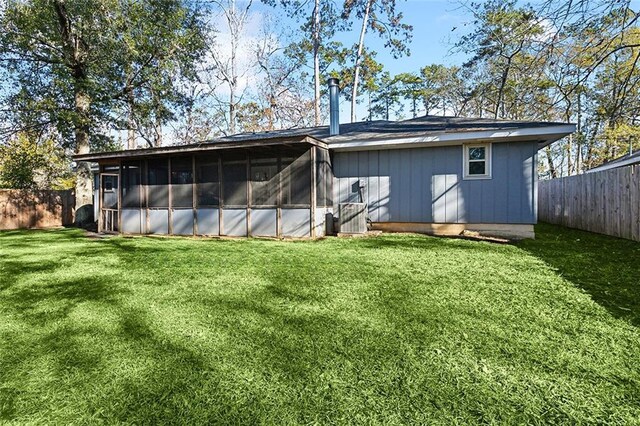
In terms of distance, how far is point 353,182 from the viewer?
8.34 m

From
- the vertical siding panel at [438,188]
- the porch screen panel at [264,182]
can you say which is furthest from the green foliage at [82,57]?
the vertical siding panel at [438,188]

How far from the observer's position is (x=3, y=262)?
507 centimetres

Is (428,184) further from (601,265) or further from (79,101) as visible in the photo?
(79,101)

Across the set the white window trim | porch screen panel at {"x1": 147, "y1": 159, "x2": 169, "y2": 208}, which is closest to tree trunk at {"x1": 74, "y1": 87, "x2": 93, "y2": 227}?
porch screen panel at {"x1": 147, "y1": 159, "x2": 169, "y2": 208}

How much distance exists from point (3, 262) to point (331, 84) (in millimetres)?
8383

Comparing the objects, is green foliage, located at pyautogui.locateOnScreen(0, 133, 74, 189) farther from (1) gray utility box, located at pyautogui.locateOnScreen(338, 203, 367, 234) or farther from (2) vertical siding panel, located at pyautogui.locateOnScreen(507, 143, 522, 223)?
(2) vertical siding panel, located at pyautogui.locateOnScreen(507, 143, 522, 223)

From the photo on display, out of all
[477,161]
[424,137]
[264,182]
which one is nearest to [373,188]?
[424,137]

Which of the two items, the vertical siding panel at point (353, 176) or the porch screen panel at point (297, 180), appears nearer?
the porch screen panel at point (297, 180)

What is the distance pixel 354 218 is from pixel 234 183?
3.16m

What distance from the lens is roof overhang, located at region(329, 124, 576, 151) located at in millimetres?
6535

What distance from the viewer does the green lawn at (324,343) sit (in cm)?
170

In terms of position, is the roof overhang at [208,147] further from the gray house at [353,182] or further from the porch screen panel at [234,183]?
the porch screen panel at [234,183]

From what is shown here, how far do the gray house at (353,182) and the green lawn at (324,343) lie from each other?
2932 mm

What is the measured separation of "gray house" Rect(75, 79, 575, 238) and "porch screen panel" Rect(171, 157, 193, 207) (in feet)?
0.09
